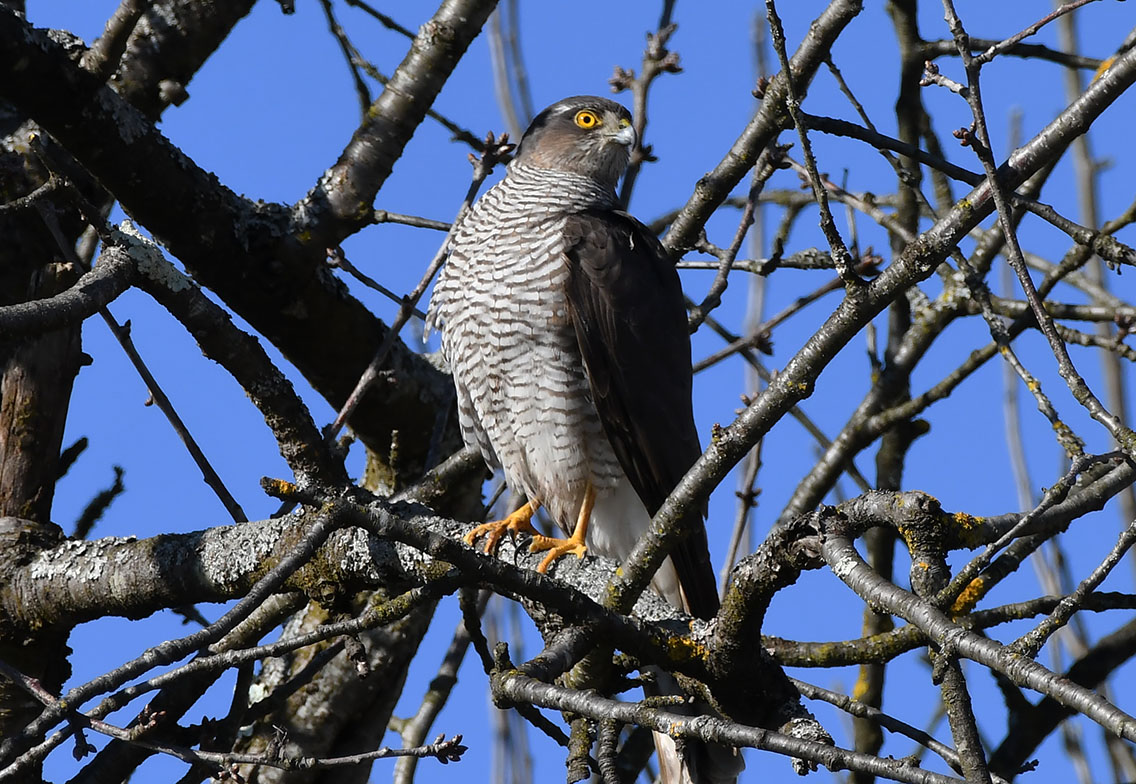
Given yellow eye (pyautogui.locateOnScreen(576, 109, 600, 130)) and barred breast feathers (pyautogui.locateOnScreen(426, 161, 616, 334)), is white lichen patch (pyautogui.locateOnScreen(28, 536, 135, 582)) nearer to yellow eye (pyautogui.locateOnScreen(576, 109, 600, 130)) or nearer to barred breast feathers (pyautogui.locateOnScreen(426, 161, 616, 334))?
barred breast feathers (pyautogui.locateOnScreen(426, 161, 616, 334))

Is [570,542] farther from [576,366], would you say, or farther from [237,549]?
[237,549]

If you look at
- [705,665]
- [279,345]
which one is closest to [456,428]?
[279,345]

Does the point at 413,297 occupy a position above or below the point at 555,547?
above

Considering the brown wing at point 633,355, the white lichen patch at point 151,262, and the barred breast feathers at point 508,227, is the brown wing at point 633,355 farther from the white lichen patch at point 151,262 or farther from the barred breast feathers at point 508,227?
the white lichen patch at point 151,262

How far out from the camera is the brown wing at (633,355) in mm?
4391

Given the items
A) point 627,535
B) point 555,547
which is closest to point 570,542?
point 555,547

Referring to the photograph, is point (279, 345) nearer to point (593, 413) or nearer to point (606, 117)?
point (593, 413)

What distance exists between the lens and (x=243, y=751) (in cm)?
452

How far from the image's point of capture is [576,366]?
4434 mm

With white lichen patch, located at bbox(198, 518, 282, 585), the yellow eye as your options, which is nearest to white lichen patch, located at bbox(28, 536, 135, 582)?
white lichen patch, located at bbox(198, 518, 282, 585)

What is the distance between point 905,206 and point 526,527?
84.1 inches

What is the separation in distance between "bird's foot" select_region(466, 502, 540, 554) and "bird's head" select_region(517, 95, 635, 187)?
6.52ft

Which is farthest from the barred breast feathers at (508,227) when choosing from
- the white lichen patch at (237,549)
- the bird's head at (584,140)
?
the white lichen patch at (237,549)

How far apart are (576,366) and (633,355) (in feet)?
0.70
